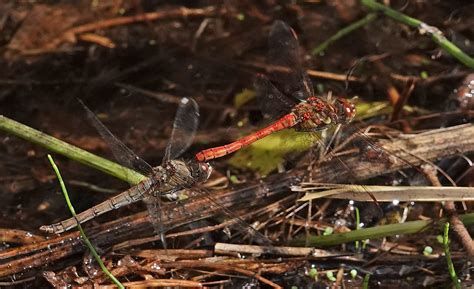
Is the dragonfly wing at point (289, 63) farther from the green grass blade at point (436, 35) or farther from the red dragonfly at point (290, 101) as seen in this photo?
the green grass blade at point (436, 35)

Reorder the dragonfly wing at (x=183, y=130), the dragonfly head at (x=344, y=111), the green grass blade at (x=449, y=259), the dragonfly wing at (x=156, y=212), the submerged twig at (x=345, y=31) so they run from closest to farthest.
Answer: the green grass blade at (x=449, y=259), the dragonfly wing at (x=156, y=212), the dragonfly wing at (x=183, y=130), the dragonfly head at (x=344, y=111), the submerged twig at (x=345, y=31)

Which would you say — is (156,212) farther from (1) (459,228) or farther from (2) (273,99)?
(1) (459,228)

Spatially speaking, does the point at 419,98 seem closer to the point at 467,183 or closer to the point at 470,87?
the point at 470,87

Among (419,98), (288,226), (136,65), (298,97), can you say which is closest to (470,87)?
(419,98)

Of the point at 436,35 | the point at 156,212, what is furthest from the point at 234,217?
the point at 436,35

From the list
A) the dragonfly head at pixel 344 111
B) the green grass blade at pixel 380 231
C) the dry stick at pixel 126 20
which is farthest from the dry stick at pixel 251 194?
the dry stick at pixel 126 20
